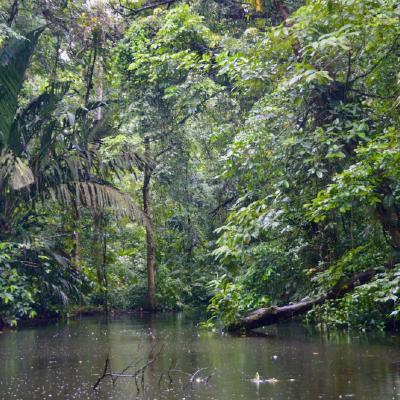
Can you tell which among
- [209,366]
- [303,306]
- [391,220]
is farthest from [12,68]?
[391,220]

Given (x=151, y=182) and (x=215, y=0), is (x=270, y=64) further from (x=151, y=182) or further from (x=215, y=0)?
(x=151, y=182)

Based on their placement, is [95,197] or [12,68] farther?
[95,197]

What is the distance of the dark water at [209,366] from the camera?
4664mm

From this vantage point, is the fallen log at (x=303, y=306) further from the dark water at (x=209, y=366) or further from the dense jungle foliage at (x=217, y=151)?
the dark water at (x=209, y=366)

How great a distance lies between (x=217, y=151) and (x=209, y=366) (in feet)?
36.3

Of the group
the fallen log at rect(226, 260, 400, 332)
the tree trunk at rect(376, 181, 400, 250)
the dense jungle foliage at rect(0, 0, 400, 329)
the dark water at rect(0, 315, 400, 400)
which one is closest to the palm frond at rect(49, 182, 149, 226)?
the dense jungle foliage at rect(0, 0, 400, 329)

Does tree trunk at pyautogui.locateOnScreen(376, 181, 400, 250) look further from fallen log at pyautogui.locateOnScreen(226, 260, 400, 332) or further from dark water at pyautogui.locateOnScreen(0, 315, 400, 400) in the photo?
dark water at pyautogui.locateOnScreen(0, 315, 400, 400)

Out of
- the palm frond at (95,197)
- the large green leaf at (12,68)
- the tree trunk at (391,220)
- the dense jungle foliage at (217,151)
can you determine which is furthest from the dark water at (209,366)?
the large green leaf at (12,68)

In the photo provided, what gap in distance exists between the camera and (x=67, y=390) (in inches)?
194

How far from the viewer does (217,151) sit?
16703 millimetres

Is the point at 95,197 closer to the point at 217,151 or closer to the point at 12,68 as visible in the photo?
the point at 12,68

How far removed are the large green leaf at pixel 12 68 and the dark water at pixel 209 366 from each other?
3042 millimetres

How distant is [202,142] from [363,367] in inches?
441

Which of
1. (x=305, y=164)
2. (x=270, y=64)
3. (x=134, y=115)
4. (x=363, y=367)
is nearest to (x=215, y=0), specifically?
(x=134, y=115)
